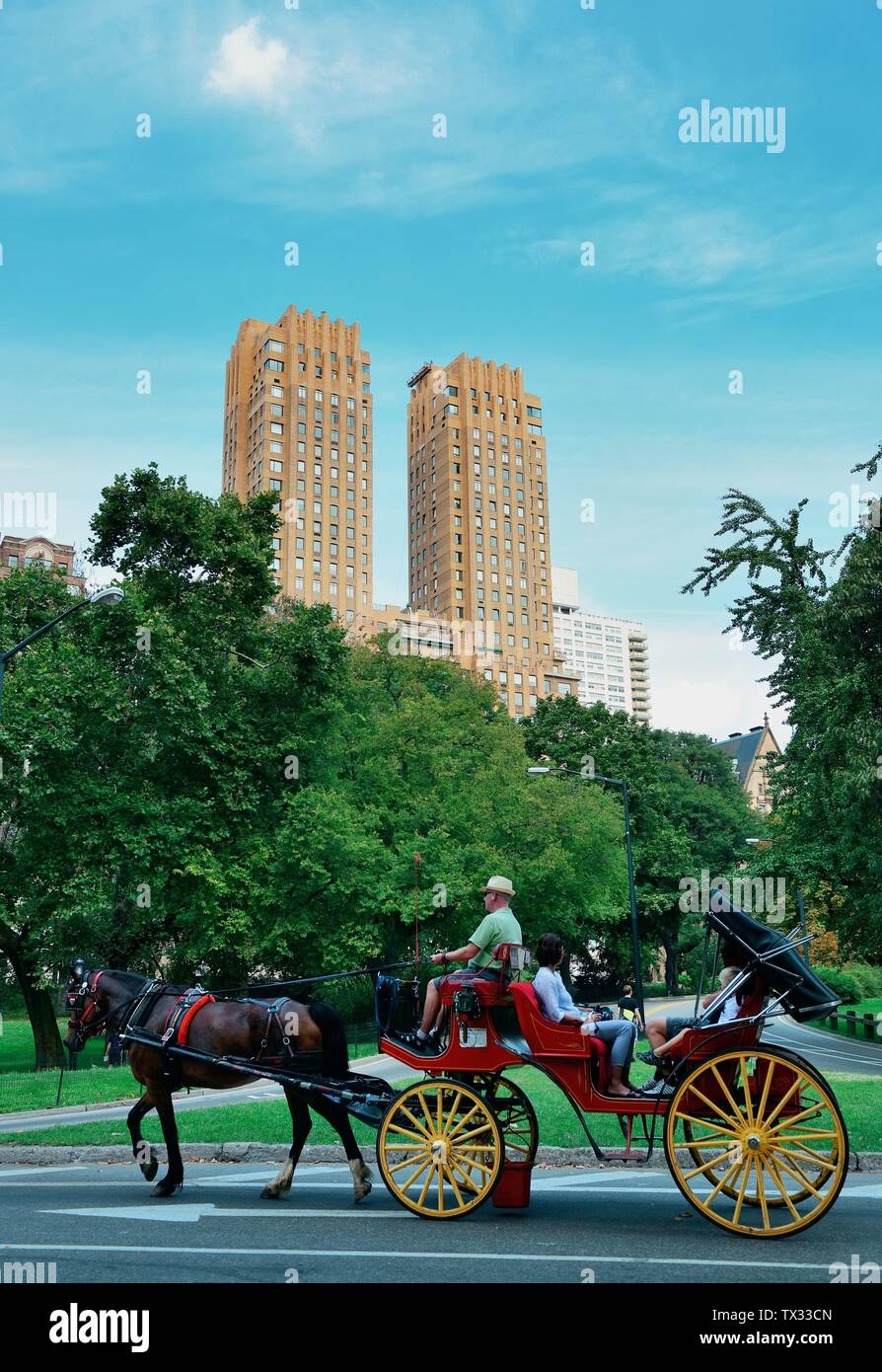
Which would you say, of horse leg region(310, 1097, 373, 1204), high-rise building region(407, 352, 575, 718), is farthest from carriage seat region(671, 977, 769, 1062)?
high-rise building region(407, 352, 575, 718)

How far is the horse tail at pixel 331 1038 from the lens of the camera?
925 cm

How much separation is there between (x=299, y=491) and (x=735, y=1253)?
131 metres

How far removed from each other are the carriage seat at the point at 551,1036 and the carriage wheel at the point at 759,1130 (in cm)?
70

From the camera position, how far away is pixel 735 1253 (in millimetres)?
6637

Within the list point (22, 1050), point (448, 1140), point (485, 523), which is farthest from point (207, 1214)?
point (485, 523)

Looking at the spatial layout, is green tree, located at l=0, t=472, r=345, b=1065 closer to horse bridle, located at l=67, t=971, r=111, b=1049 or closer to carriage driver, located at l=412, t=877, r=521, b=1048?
horse bridle, located at l=67, t=971, r=111, b=1049

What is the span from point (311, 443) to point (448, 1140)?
438 feet

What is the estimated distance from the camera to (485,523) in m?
148

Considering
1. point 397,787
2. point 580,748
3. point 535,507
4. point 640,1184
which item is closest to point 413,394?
point 535,507

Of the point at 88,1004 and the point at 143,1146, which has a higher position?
the point at 88,1004

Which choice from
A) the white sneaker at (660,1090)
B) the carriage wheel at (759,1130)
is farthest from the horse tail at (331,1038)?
the carriage wheel at (759,1130)

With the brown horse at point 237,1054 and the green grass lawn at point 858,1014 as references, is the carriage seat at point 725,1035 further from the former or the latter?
the green grass lawn at point 858,1014

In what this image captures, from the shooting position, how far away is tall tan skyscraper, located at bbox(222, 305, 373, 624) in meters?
132

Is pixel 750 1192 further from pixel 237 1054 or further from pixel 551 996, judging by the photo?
pixel 237 1054
